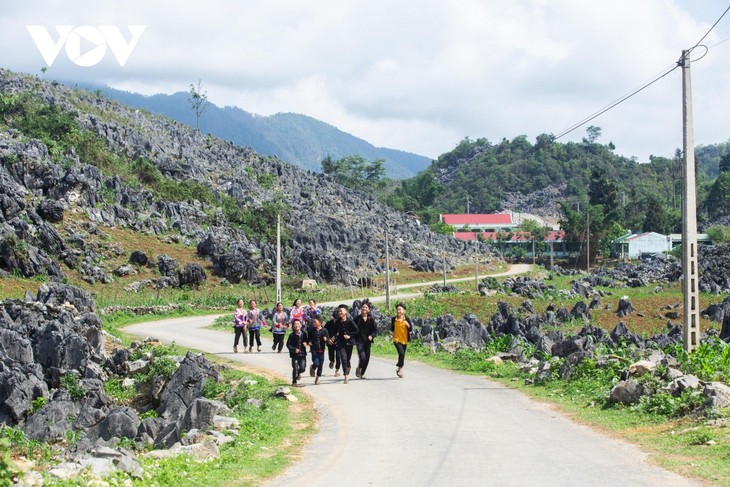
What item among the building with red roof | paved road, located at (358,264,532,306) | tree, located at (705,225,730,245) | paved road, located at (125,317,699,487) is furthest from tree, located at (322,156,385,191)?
paved road, located at (125,317,699,487)

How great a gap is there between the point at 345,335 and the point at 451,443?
716cm

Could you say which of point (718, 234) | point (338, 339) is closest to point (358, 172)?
point (718, 234)

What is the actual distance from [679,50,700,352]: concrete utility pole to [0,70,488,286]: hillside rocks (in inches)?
1525

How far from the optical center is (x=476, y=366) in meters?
21.5

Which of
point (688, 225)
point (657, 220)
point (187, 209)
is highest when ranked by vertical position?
point (657, 220)

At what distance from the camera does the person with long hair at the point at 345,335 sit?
19.0 m

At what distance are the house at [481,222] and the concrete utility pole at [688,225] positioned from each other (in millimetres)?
118872

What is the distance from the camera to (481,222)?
141250mm

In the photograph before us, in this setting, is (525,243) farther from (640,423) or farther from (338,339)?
(640,423)

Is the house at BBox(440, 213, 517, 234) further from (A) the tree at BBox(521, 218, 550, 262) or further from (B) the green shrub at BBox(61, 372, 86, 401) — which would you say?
(B) the green shrub at BBox(61, 372, 86, 401)

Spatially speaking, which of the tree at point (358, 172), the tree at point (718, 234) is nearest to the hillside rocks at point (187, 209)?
the tree at point (358, 172)

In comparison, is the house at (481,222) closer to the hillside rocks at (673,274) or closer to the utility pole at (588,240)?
the utility pole at (588,240)

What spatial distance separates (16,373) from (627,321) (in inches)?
1288

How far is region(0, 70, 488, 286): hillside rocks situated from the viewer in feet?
169
